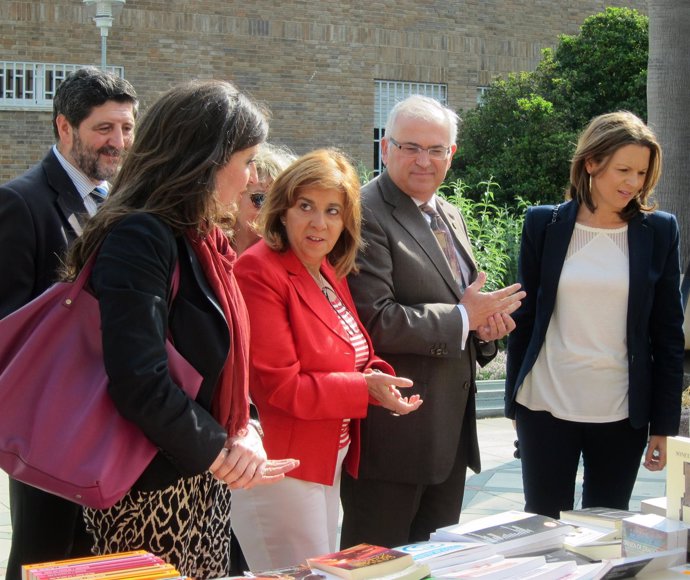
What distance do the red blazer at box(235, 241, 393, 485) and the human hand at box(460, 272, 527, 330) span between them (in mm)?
511

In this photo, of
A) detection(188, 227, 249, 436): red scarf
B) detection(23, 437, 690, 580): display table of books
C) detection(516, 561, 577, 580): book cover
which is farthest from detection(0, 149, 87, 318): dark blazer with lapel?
detection(516, 561, 577, 580): book cover

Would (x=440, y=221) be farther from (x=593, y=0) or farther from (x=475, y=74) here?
(x=593, y=0)

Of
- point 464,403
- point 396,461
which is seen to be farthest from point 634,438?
point 396,461

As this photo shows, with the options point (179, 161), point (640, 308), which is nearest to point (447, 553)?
point (179, 161)

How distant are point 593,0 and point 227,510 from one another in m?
22.1

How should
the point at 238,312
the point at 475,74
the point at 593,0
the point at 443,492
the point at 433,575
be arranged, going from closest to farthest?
the point at 433,575, the point at 238,312, the point at 443,492, the point at 475,74, the point at 593,0

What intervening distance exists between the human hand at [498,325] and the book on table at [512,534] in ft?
2.93

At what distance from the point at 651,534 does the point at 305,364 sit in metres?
1.14

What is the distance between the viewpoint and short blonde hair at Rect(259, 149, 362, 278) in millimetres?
3146

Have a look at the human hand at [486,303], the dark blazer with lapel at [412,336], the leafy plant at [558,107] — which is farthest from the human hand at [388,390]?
the leafy plant at [558,107]

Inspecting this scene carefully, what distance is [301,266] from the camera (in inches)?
126

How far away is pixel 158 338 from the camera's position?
2.28 m

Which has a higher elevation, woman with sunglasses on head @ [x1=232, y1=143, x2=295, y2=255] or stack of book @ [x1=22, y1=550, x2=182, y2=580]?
woman with sunglasses on head @ [x1=232, y1=143, x2=295, y2=255]

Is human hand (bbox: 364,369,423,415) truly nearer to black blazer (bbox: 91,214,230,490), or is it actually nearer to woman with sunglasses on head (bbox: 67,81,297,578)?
woman with sunglasses on head (bbox: 67,81,297,578)
